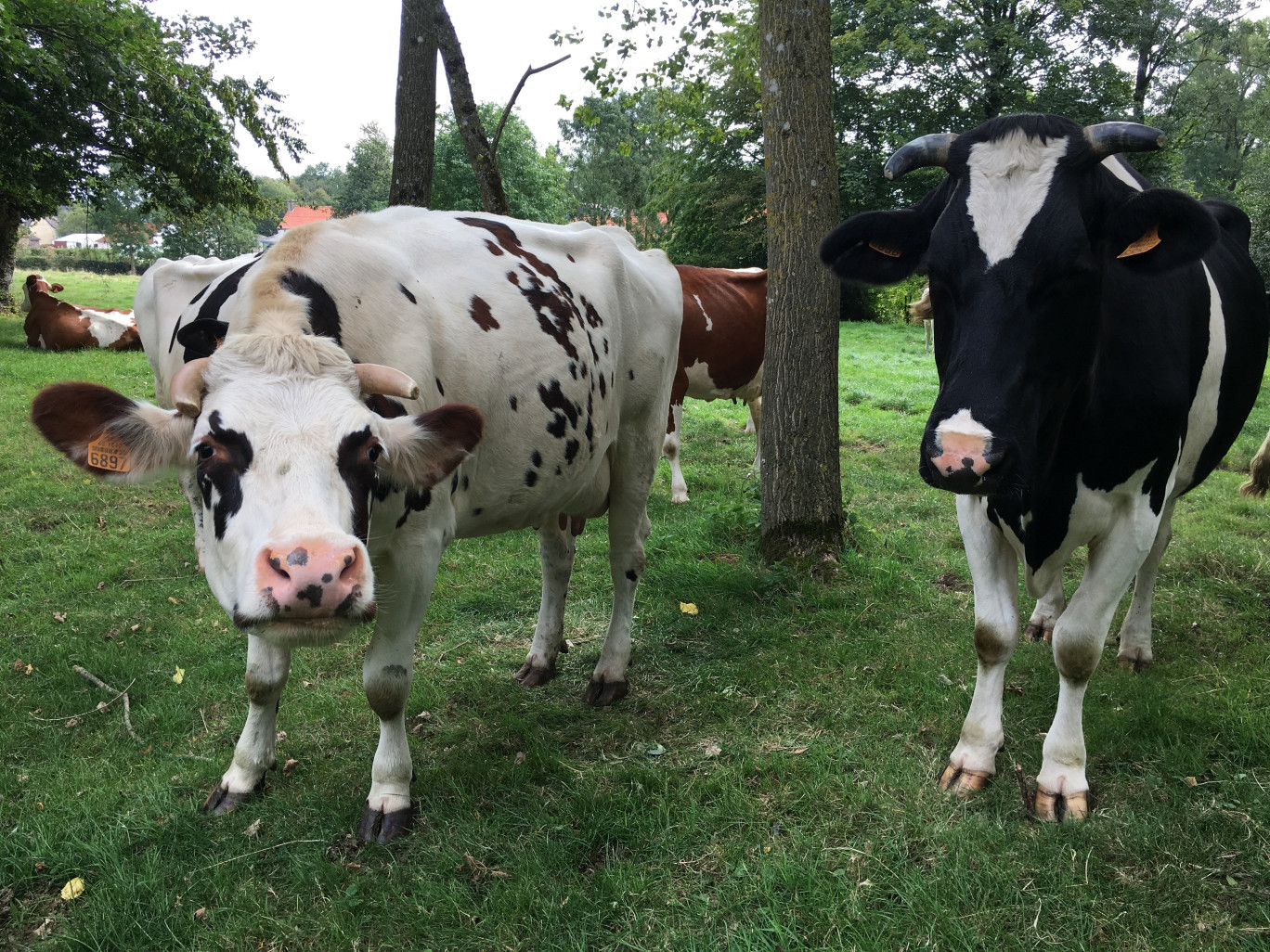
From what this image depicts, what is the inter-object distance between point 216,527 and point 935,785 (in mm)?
2693

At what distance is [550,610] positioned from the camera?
4.43 m

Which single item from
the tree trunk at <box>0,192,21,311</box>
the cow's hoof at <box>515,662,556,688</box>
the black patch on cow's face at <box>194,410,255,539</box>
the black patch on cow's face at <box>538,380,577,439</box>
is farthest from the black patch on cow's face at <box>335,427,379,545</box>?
the tree trunk at <box>0,192,21,311</box>

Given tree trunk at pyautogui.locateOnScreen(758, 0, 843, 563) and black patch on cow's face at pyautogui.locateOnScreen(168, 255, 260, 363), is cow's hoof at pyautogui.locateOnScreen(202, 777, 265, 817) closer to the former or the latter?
black patch on cow's face at pyautogui.locateOnScreen(168, 255, 260, 363)

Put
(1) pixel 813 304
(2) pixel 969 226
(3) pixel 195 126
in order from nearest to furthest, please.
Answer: (2) pixel 969 226 < (1) pixel 813 304 < (3) pixel 195 126

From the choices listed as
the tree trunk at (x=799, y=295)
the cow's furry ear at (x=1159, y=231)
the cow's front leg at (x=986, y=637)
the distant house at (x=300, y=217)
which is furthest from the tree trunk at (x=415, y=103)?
the cow's furry ear at (x=1159, y=231)

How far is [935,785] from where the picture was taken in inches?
124

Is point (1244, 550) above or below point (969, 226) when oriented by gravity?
below

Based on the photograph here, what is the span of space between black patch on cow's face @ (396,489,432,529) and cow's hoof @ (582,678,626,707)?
1.65 meters

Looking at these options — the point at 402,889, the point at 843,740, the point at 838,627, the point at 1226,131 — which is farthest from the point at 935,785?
the point at 1226,131

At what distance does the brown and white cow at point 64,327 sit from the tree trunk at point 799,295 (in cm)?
1343

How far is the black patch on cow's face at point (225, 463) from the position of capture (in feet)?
7.18

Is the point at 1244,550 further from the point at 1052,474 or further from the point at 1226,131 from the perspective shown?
the point at 1226,131

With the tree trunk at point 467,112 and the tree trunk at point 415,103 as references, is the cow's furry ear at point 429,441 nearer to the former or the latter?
the tree trunk at point 415,103

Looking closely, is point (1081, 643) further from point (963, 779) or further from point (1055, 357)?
point (1055, 357)
